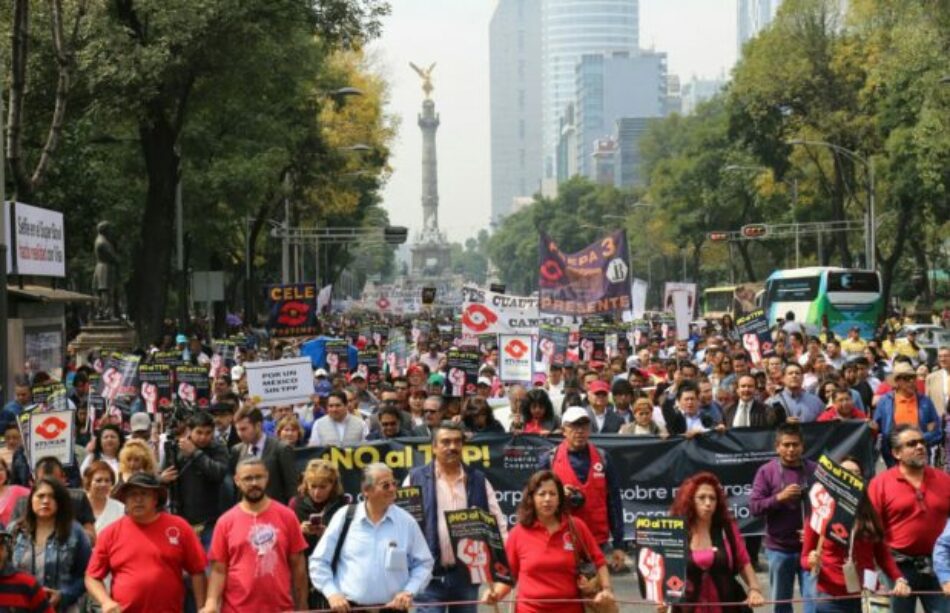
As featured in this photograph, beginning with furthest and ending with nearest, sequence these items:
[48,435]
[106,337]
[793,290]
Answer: [793,290]
[106,337]
[48,435]

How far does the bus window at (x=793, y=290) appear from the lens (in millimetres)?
47469

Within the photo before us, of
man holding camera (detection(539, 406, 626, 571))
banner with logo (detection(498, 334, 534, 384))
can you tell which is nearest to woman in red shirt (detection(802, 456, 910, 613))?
man holding camera (detection(539, 406, 626, 571))

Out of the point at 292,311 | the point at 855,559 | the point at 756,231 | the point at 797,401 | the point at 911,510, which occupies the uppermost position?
the point at 756,231

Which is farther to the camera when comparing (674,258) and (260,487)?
(674,258)

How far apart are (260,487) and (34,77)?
80.2 feet

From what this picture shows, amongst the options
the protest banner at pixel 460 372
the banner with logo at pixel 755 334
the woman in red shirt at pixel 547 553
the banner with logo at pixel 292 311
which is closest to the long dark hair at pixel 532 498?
the woman in red shirt at pixel 547 553

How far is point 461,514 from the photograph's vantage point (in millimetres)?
8773

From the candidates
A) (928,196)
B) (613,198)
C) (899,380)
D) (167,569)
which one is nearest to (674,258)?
(613,198)

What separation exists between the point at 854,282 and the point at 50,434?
36.3 metres

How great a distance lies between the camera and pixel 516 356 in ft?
70.2

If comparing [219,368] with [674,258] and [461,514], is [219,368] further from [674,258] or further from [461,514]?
[674,258]

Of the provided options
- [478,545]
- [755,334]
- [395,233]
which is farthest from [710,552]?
[395,233]

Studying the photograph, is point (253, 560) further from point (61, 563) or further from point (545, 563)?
point (545, 563)

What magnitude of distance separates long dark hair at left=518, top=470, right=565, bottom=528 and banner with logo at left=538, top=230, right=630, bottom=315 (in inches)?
784
